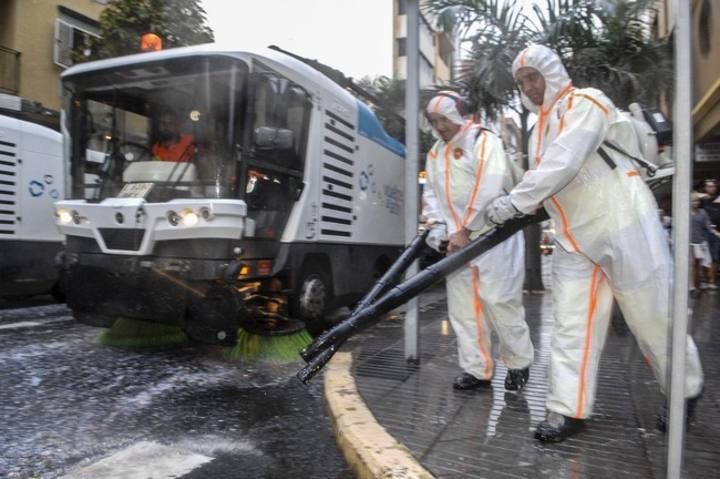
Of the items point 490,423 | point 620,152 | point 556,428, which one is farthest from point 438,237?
point 556,428

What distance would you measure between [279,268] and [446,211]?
1775 mm

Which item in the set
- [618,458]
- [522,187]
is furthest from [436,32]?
[618,458]

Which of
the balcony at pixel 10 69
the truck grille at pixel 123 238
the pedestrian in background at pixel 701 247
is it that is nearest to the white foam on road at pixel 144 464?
the truck grille at pixel 123 238

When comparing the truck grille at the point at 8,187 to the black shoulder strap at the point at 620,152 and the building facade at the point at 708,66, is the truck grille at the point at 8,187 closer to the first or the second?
the black shoulder strap at the point at 620,152

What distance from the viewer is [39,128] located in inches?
325

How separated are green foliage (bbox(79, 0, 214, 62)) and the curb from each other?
145 inches

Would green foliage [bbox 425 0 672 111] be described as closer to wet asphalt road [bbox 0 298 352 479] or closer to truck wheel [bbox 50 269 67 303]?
wet asphalt road [bbox 0 298 352 479]

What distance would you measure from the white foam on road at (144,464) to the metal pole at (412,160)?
194 cm

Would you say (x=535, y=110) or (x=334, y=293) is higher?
(x=535, y=110)

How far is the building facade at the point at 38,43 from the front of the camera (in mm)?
A: 13422

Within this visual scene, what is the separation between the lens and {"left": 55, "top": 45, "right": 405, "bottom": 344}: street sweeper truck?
15.6ft

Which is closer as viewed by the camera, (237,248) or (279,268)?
(237,248)

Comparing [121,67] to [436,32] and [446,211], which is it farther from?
[436,32]

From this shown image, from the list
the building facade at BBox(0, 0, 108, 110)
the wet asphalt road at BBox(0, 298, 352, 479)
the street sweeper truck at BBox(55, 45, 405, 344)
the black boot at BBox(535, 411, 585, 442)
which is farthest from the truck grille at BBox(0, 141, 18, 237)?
the black boot at BBox(535, 411, 585, 442)
